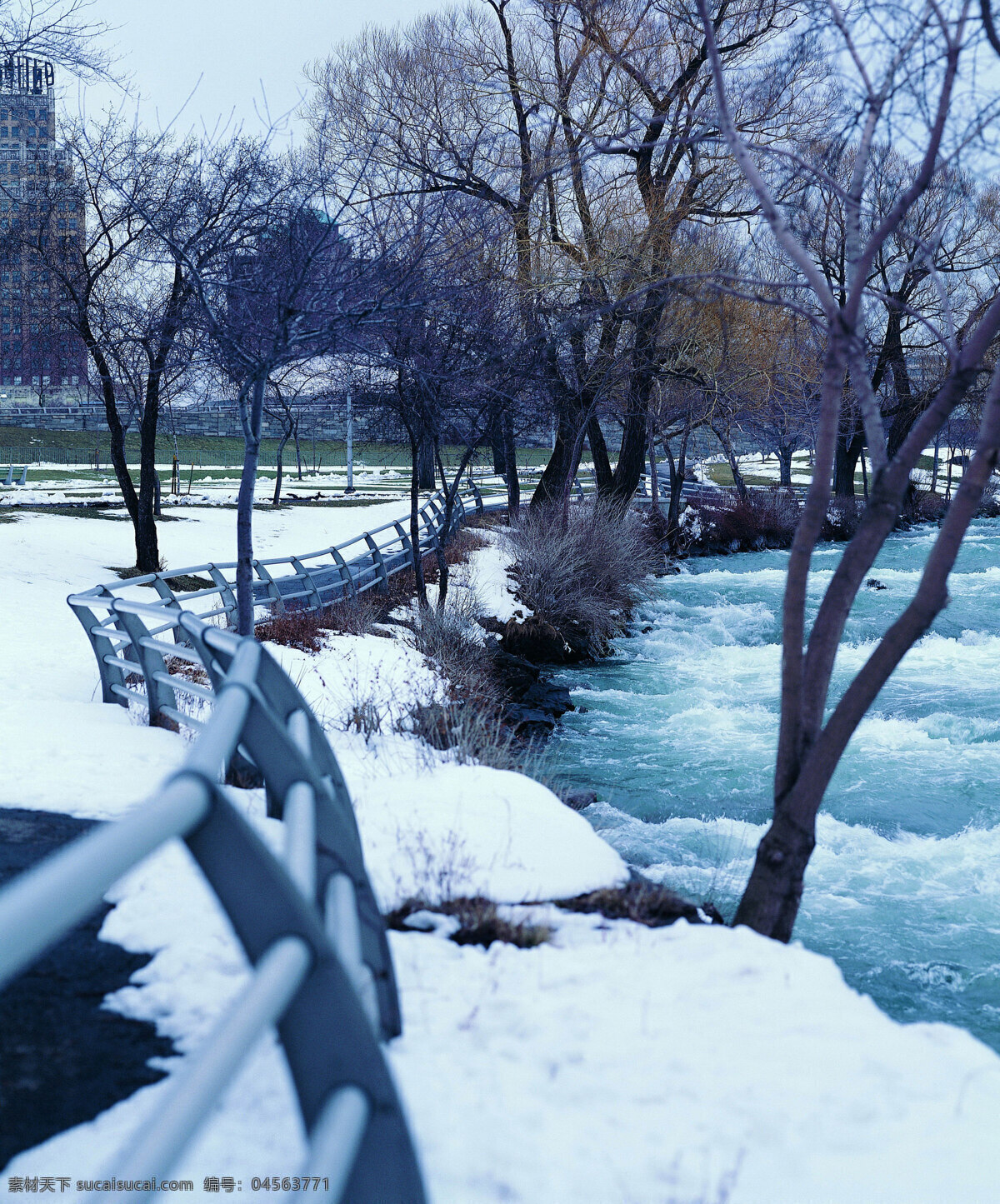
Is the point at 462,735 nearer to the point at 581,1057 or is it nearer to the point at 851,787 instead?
the point at 851,787

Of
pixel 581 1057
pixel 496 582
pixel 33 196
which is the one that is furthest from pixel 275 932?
pixel 33 196

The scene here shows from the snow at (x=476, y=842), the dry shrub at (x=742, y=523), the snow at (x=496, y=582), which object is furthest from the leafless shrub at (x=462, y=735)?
the dry shrub at (x=742, y=523)

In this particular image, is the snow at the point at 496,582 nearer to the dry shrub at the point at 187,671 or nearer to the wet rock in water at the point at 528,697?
the wet rock in water at the point at 528,697

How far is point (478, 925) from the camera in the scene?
4258 millimetres

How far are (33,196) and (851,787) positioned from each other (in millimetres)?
16246

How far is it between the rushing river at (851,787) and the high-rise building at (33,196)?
11.0 metres

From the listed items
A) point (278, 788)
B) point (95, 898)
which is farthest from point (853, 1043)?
point (95, 898)

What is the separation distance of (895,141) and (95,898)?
16.0ft

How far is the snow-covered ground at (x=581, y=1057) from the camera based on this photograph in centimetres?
272

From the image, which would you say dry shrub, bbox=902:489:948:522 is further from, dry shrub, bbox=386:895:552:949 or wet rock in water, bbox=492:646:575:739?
dry shrub, bbox=386:895:552:949

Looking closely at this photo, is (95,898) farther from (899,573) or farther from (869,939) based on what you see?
(899,573)

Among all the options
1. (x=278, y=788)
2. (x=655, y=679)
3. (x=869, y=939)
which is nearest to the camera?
(x=278, y=788)

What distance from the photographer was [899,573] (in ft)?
78.1

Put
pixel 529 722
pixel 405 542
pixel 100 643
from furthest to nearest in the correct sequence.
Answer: pixel 405 542 < pixel 529 722 < pixel 100 643
